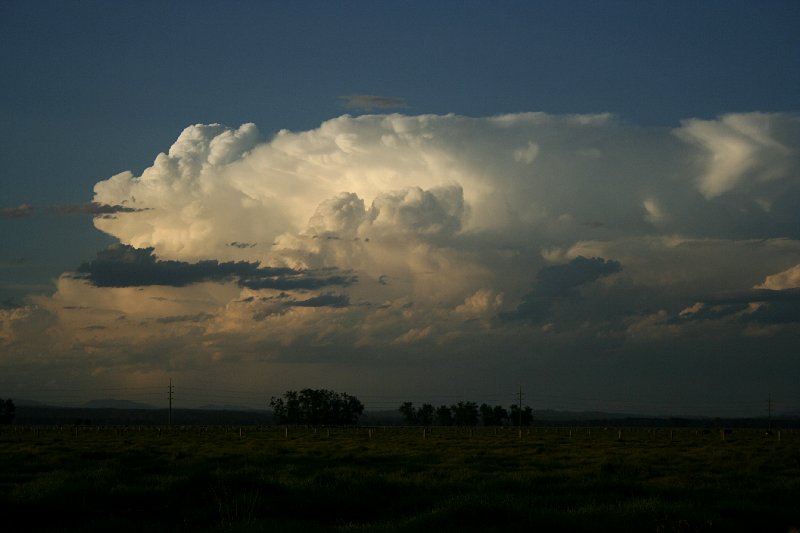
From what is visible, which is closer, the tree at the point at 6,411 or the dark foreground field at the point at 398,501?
the dark foreground field at the point at 398,501

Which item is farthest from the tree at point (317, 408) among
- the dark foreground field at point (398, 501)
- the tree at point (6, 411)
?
the dark foreground field at point (398, 501)

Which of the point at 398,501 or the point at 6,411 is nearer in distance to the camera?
the point at 398,501

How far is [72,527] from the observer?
19.1 meters

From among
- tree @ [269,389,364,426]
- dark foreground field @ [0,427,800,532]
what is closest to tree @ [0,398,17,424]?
tree @ [269,389,364,426]

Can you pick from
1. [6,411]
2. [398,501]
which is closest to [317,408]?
[6,411]

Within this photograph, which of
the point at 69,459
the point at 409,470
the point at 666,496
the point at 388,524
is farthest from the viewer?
the point at 69,459

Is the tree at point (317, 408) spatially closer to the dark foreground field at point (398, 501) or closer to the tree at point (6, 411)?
the tree at point (6, 411)

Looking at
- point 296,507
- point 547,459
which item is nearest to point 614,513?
point 296,507

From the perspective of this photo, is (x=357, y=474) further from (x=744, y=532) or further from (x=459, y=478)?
(x=744, y=532)

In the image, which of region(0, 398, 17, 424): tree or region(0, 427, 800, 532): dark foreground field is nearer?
region(0, 427, 800, 532): dark foreground field

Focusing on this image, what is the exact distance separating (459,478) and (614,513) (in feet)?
33.5

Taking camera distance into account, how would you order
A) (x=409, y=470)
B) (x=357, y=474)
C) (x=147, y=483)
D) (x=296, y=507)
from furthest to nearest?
(x=409, y=470) → (x=357, y=474) → (x=147, y=483) → (x=296, y=507)

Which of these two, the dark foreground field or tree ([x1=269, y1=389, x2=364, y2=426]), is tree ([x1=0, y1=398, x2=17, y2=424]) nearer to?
tree ([x1=269, y1=389, x2=364, y2=426])

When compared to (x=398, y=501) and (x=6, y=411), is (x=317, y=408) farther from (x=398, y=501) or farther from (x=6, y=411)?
(x=398, y=501)
